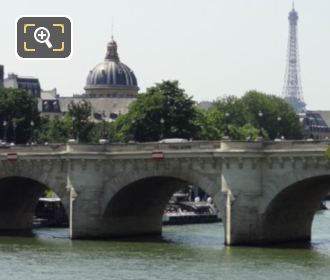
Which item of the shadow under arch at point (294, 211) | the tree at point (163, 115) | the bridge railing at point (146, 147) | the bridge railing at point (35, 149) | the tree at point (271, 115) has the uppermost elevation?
the tree at point (271, 115)

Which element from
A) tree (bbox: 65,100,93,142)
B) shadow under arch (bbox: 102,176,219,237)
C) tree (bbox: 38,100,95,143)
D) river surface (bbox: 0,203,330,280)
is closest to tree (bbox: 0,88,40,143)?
tree (bbox: 38,100,95,143)

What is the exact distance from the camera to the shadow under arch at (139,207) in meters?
93.2

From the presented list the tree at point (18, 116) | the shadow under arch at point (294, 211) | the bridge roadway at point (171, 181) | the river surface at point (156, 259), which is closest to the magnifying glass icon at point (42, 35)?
the river surface at point (156, 259)

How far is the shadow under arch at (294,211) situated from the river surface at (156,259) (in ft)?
5.13

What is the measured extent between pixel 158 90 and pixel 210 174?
157ft

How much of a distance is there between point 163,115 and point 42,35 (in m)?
75.1

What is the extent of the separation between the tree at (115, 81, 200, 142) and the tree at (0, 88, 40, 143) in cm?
1685

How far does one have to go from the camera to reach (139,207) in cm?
9700

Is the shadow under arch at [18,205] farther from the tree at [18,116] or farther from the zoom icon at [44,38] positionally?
the zoom icon at [44,38]

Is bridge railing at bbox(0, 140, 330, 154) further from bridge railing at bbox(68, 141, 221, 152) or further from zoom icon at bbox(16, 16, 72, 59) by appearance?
zoom icon at bbox(16, 16, 72, 59)

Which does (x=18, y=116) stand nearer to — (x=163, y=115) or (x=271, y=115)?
(x=163, y=115)

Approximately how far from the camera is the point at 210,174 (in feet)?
283

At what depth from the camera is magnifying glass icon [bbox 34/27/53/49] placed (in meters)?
55.1

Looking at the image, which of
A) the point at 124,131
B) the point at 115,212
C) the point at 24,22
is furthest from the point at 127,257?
the point at 124,131
